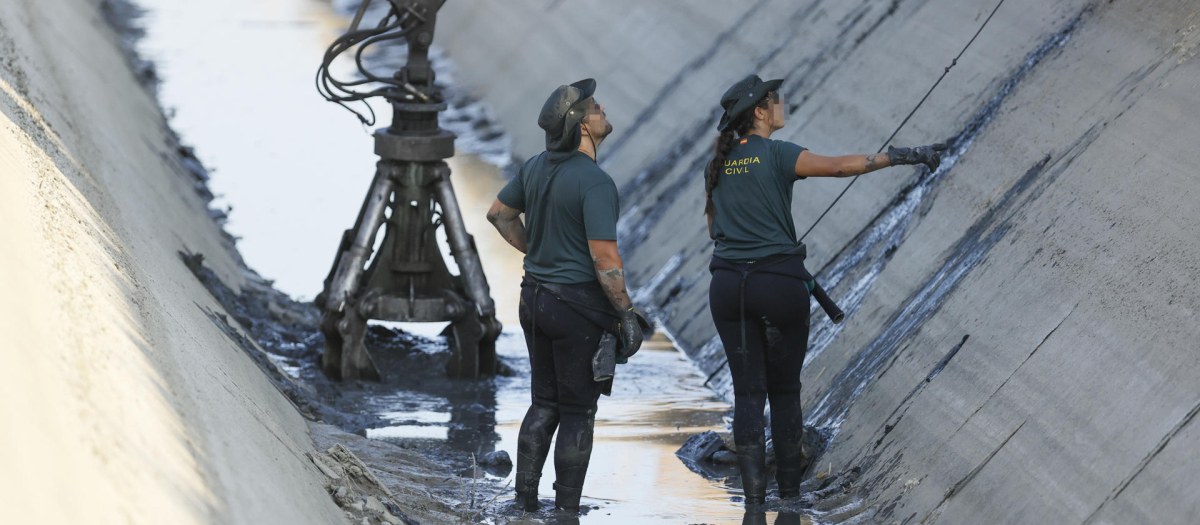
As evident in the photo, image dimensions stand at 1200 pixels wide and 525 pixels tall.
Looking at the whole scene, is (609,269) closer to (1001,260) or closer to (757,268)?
(757,268)

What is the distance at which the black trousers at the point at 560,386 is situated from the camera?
5.55m

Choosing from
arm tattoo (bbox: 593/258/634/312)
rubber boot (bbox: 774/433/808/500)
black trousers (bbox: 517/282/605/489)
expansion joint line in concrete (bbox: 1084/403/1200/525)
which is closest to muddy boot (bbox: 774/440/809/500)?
rubber boot (bbox: 774/433/808/500)

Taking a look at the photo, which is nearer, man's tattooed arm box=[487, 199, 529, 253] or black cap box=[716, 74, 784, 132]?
black cap box=[716, 74, 784, 132]

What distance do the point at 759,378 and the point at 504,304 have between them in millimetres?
4636

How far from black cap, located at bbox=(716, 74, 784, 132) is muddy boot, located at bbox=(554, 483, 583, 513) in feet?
5.70

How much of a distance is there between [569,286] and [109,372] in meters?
2.19

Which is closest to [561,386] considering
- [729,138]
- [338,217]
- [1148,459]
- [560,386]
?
A: [560,386]

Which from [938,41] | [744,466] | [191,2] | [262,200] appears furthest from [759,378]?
[191,2]

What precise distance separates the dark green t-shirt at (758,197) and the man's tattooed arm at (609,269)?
2.05 feet

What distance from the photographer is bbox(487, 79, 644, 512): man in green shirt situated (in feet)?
17.9

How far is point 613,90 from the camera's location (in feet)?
48.9

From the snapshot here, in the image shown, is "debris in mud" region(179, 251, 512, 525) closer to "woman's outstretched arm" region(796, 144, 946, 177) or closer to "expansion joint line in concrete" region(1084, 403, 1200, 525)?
"woman's outstretched arm" region(796, 144, 946, 177)

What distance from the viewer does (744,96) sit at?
5.70 m

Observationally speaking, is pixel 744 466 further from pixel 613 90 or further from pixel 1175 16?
pixel 613 90
